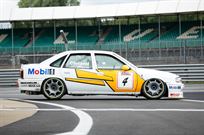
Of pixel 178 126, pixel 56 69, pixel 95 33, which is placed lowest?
pixel 178 126

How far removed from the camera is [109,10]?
46.2m

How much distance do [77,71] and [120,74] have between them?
1.23 meters

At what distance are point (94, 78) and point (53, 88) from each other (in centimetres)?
→ 119

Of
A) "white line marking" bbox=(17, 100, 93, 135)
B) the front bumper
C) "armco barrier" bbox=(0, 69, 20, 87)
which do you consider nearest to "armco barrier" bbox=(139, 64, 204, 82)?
"armco barrier" bbox=(0, 69, 20, 87)

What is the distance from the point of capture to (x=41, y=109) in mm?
11625

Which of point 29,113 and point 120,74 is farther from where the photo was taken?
point 120,74

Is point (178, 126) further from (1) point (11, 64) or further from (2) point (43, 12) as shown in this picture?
(2) point (43, 12)

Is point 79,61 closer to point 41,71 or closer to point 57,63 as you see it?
point 57,63

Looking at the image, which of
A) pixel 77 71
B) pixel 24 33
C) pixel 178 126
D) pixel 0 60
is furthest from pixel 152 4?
pixel 178 126

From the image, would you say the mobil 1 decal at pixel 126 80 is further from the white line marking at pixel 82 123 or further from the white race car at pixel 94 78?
the white line marking at pixel 82 123

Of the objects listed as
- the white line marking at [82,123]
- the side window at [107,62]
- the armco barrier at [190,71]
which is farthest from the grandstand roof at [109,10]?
the white line marking at [82,123]

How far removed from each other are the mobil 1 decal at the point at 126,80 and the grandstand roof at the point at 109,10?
98.6 feet

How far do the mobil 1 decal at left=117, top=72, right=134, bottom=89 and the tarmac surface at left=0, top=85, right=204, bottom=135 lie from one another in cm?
161

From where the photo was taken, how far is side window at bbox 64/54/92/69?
47.9ft
